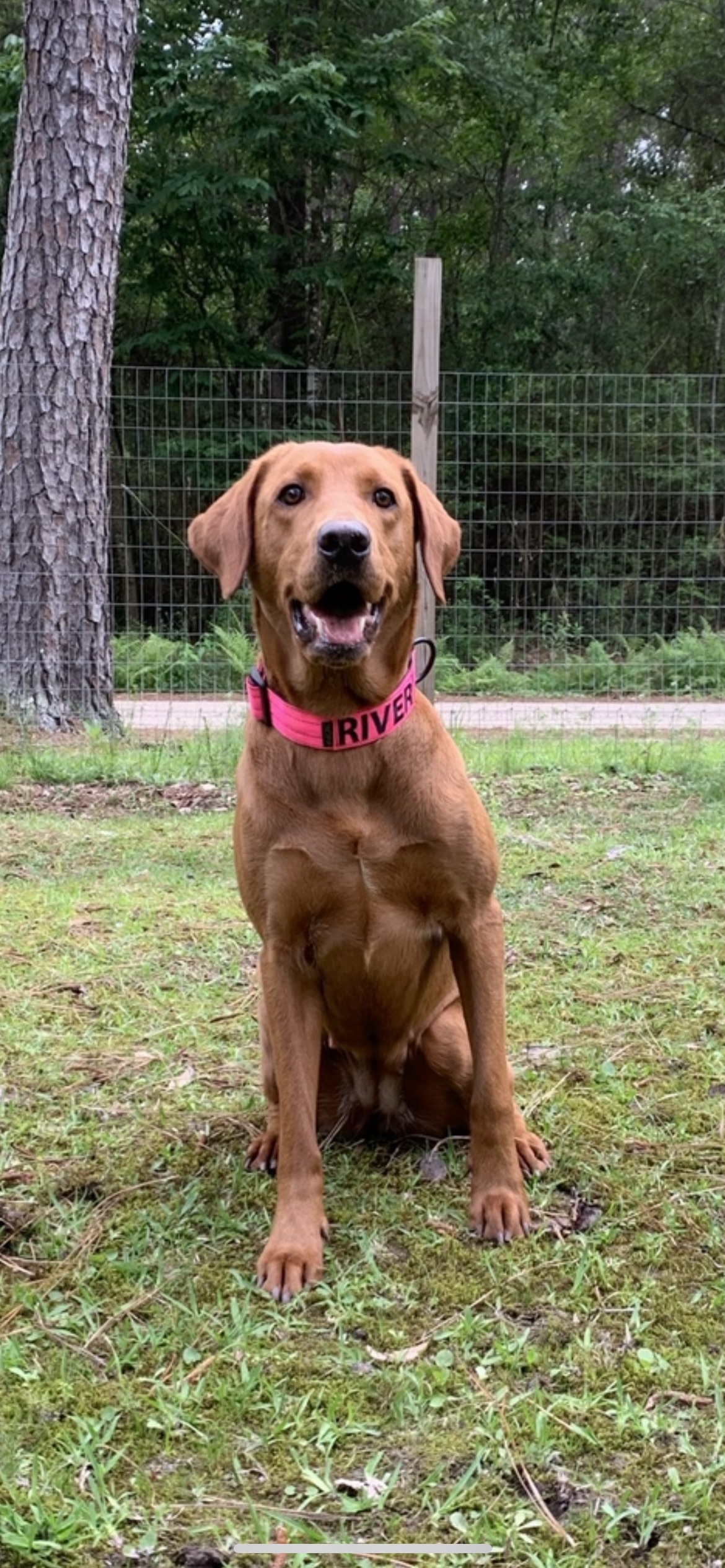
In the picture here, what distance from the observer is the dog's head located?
93.4 inches

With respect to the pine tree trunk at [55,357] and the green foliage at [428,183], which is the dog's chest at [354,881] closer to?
the pine tree trunk at [55,357]

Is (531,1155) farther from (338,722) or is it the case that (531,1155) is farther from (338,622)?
(338,622)

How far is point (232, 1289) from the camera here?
225 centimetres

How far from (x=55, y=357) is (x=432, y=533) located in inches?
212

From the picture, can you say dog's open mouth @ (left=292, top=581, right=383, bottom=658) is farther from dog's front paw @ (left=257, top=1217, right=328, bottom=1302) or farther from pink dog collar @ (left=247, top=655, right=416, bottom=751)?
dog's front paw @ (left=257, top=1217, right=328, bottom=1302)

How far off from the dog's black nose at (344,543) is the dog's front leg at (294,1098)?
0.76 meters

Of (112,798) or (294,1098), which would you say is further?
(112,798)

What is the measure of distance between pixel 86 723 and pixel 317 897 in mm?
5250

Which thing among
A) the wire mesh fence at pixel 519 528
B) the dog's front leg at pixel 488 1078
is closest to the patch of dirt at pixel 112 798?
the wire mesh fence at pixel 519 528

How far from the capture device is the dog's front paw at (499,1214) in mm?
2359

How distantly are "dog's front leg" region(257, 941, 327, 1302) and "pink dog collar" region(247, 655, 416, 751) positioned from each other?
0.42m

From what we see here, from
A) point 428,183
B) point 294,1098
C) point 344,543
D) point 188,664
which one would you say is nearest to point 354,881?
point 294,1098

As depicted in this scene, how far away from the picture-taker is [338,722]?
2.41m

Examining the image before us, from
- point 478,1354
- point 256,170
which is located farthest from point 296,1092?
point 256,170
